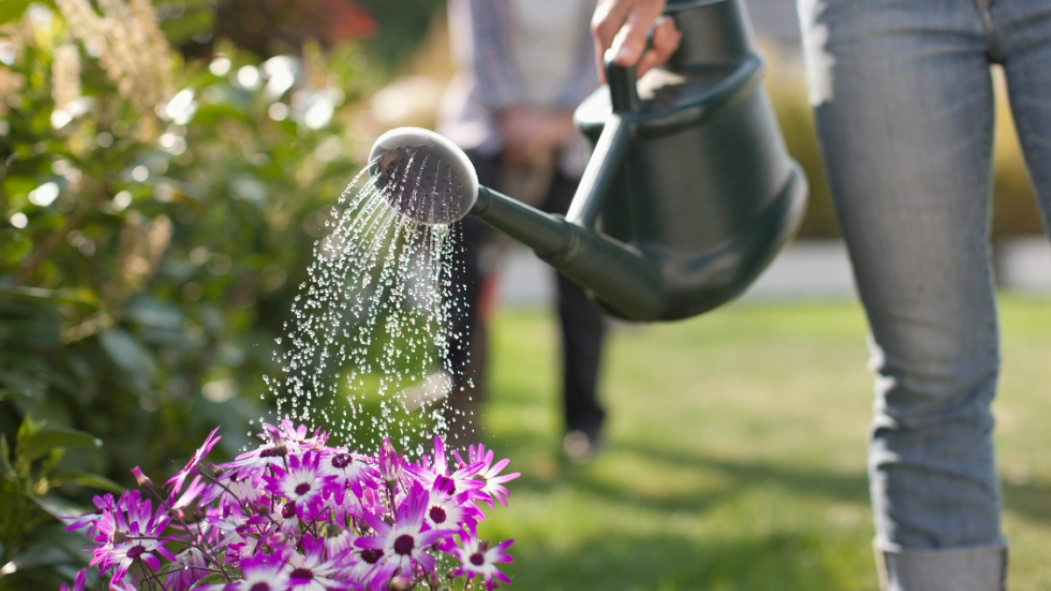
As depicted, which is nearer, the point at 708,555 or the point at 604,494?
the point at 708,555

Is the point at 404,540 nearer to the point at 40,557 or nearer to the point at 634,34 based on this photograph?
the point at 40,557

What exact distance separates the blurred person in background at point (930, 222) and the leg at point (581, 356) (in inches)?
71.8

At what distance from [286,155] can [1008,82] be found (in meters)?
1.30

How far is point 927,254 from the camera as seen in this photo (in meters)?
1.31

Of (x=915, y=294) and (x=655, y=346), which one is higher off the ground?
(x=915, y=294)

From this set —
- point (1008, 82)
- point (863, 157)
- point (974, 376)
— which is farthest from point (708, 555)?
point (1008, 82)

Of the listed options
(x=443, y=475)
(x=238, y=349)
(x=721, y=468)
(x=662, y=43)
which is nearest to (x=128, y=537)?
(x=443, y=475)

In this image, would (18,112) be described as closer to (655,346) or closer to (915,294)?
(915,294)

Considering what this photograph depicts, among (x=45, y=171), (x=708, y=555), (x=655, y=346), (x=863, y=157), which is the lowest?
(x=655, y=346)

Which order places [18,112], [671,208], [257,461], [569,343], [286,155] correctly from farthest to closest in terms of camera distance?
[569,343] → [286,155] → [18,112] → [671,208] → [257,461]

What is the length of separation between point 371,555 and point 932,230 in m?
0.88

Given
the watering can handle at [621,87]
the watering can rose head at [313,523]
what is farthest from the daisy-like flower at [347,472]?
the watering can handle at [621,87]

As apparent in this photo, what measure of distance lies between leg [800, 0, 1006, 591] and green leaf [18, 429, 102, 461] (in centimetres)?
100

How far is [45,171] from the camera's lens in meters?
1.41
